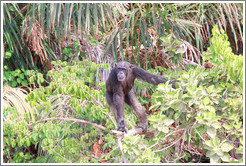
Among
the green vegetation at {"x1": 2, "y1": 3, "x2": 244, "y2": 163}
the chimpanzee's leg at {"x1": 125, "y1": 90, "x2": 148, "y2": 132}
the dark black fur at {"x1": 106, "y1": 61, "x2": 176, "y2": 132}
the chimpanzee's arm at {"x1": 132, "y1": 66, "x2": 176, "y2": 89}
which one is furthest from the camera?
the chimpanzee's leg at {"x1": 125, "y1": 90, "x2": 148, "y2": 132}

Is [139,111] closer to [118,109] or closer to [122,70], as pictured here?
[118,109]

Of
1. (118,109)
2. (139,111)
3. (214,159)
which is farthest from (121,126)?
(214,159)

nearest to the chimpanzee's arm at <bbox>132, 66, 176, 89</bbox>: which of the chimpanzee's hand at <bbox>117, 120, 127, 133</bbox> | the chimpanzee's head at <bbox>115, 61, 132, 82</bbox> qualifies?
the chimpanzee's head at <bbox>115, 61, 132, 82</bbox>

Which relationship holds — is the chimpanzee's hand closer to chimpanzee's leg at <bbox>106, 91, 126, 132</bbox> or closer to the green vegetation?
chimpanzee's leg at <bbox>106, 91, 126, 132</bbox>

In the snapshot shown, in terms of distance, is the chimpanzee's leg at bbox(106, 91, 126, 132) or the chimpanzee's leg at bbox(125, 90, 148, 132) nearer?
the chimpanzee's leg at bbox(106, 91, 126, 132)

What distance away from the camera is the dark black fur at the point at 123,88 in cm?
440

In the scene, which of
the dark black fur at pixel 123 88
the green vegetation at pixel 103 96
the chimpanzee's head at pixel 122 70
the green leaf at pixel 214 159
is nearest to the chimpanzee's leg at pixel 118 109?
the dark black fur at pixel 123 88

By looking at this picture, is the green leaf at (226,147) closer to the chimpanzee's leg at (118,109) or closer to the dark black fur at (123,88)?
the dark black fur at (123,88)

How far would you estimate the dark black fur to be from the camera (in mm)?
4398

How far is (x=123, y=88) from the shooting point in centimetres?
469

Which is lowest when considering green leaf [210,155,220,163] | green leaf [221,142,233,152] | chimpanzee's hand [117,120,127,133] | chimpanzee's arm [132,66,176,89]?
green leaf [210,155,220,163]

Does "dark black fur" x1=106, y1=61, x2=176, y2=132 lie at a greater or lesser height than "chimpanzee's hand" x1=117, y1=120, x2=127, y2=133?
greater

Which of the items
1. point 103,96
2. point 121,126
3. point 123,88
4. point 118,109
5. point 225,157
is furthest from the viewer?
point 103,96

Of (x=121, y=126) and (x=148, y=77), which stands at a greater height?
(x=148, y=77)
